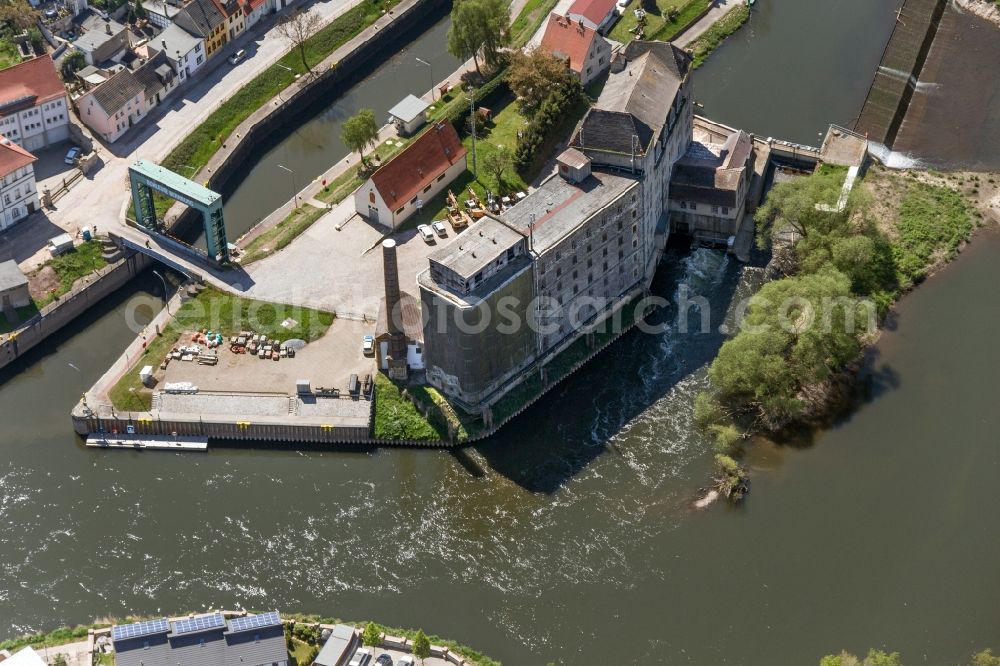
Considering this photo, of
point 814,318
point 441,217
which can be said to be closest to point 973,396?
point 814,318

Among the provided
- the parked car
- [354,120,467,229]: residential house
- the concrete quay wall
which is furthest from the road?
the parked car

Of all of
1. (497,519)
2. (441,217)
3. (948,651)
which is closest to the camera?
(948,651)

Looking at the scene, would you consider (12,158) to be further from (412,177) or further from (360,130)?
(412,177)

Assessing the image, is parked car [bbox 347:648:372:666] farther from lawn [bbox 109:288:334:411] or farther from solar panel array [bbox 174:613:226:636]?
lawn [bbox 109:288:334:411]

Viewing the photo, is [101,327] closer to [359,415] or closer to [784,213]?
[359,415]

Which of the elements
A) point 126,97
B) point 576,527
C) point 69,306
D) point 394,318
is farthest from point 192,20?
point 576,527

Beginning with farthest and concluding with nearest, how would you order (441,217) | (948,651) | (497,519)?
(441,217)
(497,519)
(948,651)
